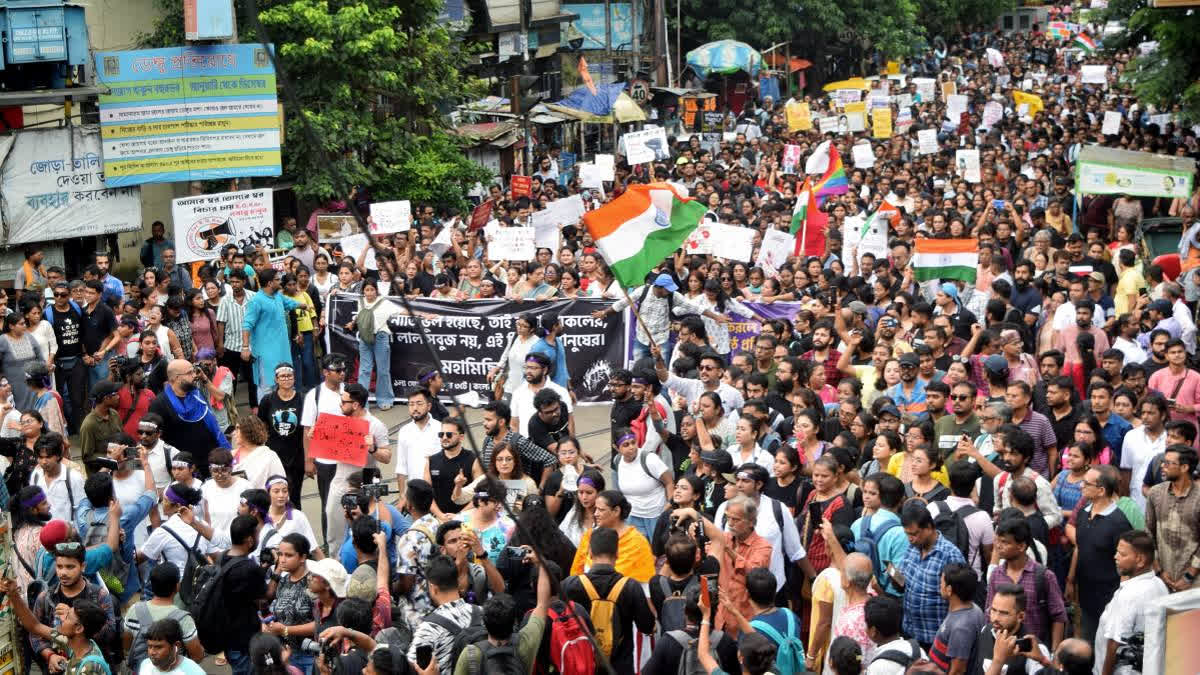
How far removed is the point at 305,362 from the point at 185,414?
3958 mm

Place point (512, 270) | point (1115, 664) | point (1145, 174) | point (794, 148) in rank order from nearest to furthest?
point (1115, 664)
point (512, 270)
point (1145, 174)
point (794, 148)

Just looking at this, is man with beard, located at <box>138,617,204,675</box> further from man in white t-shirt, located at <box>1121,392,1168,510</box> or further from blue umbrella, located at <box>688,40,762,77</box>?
blue umbrella, located at <box>688,40,762,77</box>

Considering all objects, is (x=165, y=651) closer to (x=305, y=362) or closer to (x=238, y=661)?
(x=238, y=661)

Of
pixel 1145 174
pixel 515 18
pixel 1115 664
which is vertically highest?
pixel 515 18

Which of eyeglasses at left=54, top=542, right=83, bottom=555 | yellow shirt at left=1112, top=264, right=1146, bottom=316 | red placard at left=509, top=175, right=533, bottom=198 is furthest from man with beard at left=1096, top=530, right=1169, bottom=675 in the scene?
red placard at left=509, top=175, right=533, bottom=198

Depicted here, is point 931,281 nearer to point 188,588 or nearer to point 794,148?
point 188,588

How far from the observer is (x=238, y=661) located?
812 cm

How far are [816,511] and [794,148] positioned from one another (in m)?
18.4

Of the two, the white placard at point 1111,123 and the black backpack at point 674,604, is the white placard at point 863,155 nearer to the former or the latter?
the white placard at point 1111,123

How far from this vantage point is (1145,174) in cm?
1819

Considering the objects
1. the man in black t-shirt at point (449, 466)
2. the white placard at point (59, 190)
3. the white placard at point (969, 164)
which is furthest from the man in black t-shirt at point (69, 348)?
the white placard at point (969, 164)

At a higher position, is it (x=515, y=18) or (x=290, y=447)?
(x=515, y=18)

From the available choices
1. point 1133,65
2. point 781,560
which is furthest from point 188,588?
point 1133,65

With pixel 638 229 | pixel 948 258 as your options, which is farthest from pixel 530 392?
pixel 948 258
